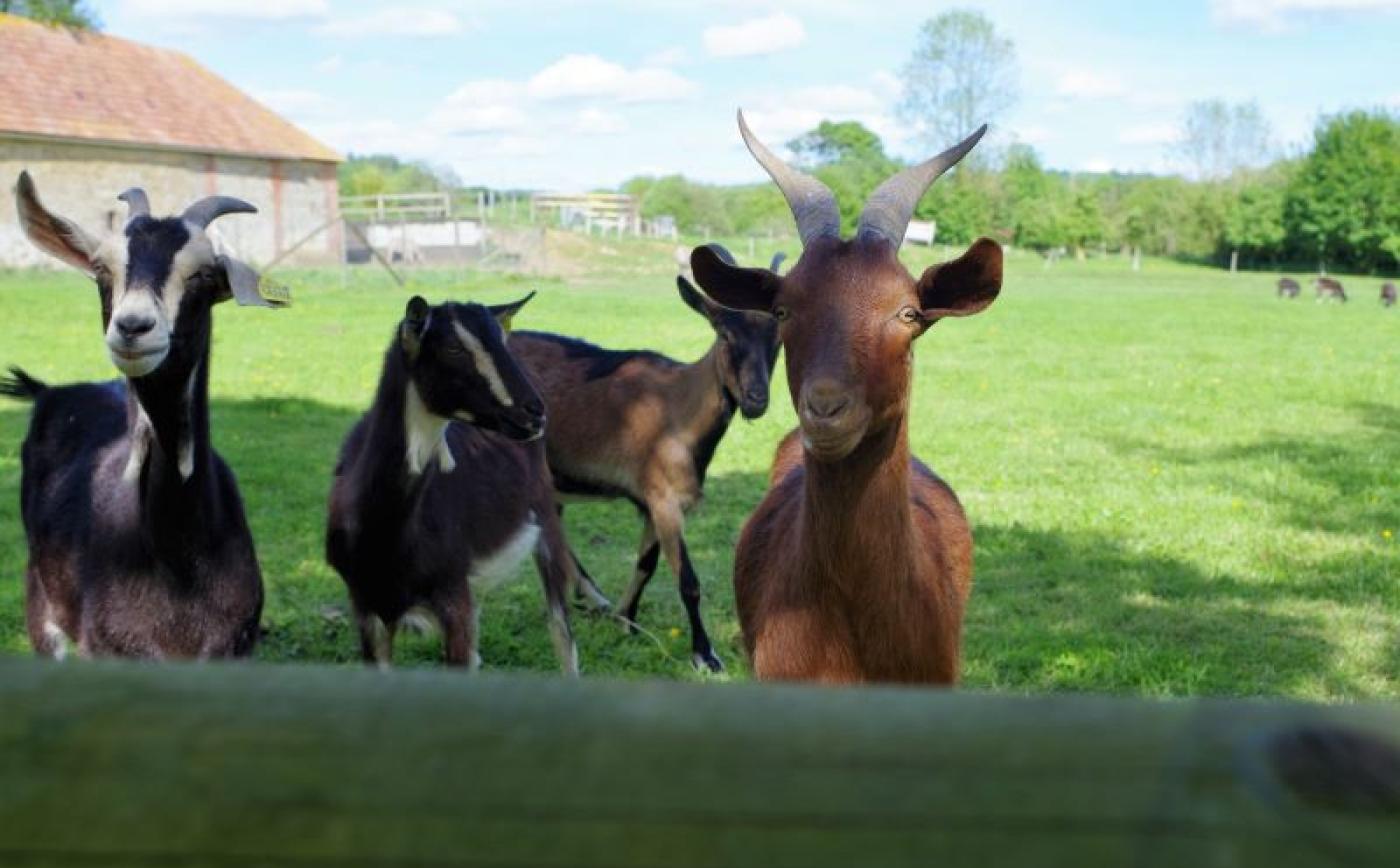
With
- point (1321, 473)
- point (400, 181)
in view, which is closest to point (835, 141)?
point (400, 181)

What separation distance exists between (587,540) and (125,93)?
37812 millimetres

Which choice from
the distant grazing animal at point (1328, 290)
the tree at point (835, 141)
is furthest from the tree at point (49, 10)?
the tree at point (835, 141)

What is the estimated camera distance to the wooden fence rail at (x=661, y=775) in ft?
2.87

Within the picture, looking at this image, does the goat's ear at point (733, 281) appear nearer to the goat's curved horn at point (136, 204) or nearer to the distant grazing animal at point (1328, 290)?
the goat's curved horn at point (136, 204)

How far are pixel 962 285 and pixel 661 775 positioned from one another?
3.39 metres

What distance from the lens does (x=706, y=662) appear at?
704 centimetres

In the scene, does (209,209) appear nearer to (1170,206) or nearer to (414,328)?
(414,328)

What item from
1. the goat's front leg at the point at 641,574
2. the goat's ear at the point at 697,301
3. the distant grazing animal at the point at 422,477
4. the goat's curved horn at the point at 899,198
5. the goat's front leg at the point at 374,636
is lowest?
the goat's front leg at the point at 641,574

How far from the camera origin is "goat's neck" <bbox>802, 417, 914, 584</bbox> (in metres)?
3.89

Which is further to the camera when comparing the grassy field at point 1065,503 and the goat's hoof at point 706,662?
the goat's hoof at point 706,662

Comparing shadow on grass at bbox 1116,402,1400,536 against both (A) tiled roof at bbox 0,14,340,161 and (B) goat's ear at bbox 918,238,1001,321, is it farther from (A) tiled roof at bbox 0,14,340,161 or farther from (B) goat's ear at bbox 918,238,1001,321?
(A) tiled roof at bbox 0,14,340,161

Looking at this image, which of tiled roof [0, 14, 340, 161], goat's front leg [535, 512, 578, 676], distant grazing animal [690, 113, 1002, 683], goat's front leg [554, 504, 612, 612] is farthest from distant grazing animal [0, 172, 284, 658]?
tiled roof [0, 14, 340, 161]

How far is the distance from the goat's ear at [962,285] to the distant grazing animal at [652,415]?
11.7 feet

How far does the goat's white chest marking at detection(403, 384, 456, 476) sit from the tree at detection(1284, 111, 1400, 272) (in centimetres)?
6842
